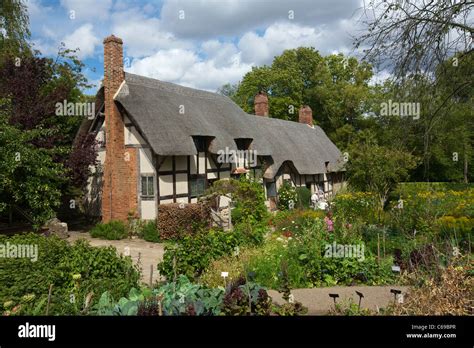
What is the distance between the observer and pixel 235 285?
5.50 metres

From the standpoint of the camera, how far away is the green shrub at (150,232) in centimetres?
1356

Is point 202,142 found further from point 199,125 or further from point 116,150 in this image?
point 116,150

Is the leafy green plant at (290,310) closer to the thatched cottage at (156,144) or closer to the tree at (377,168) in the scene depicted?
the thatched cottage at (156,144)

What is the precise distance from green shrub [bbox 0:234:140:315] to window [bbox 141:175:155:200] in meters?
7.39

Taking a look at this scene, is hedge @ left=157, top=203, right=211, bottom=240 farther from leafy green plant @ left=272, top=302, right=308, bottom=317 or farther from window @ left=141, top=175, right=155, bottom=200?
leafy green plant @ left=272, top=302, right=308, bottom=317

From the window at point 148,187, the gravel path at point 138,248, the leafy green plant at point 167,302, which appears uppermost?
the window at point 148,187

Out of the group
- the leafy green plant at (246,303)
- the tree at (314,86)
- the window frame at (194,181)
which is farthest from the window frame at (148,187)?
the tree at (314,86)

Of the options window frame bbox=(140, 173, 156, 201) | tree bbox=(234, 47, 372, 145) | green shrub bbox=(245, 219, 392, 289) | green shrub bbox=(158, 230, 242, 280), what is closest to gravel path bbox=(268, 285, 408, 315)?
green shrub bbox=(245, 219, 392, 289)

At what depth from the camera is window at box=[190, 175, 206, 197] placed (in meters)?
15.7

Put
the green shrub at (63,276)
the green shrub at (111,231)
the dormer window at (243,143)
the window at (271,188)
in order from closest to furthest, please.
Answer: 1. the green shrub at (63,276)
2. the green shrub at (111,231)
3. the dormer window at (243,143)
4. the window at (271,188)

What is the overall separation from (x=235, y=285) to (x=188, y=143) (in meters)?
9.71
